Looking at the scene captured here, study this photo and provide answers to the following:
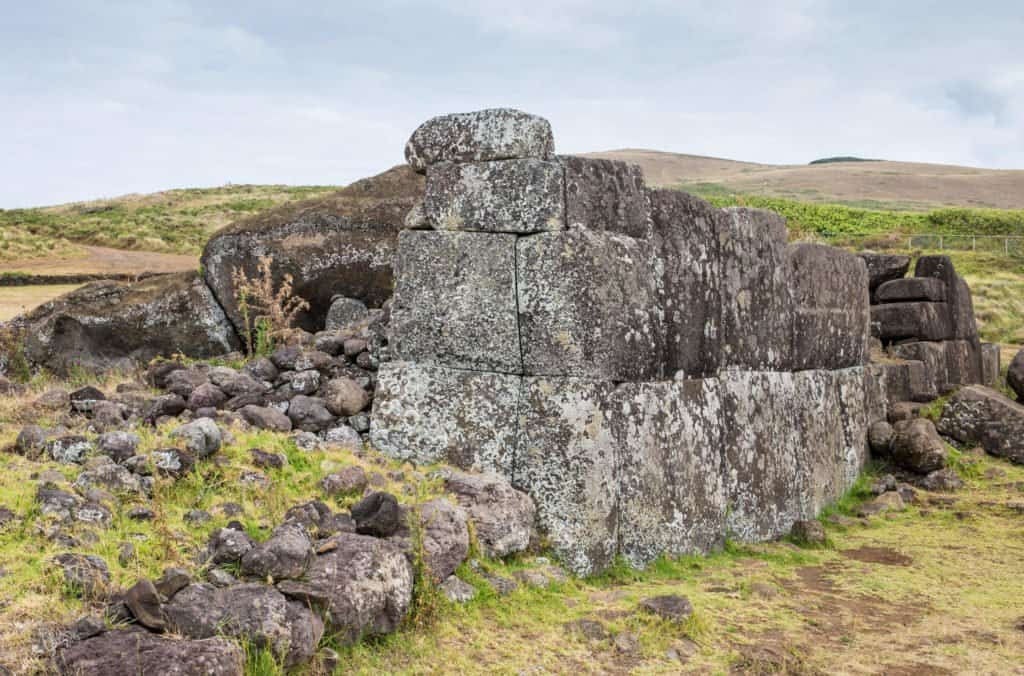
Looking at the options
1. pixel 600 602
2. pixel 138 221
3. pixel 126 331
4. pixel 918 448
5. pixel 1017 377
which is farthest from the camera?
pixel 138 221

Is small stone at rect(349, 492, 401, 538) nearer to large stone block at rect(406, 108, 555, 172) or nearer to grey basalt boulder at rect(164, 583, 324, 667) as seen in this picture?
grey basalt boulder at rect(164, 583, 324, 667)

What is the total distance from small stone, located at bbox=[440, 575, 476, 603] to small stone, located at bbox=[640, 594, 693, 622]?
1.05 m

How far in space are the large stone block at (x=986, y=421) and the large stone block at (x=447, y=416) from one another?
24.9ft

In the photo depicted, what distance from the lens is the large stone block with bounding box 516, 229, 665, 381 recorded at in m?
6.54

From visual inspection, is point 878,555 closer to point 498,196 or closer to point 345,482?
point 498,196

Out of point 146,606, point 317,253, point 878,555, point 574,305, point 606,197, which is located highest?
point 606,197

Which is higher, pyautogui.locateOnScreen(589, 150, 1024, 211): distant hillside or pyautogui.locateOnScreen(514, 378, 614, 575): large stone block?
pyautogui.locateOnScreen(589, 150, 1024, 211): distant hillside

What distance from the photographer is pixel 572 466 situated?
650 centimetres

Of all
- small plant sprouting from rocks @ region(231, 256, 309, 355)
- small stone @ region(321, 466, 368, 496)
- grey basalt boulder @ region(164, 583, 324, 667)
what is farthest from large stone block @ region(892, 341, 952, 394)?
grey basalt boulder @ region(164, 583, 324, 667)

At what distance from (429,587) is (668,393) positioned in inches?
116

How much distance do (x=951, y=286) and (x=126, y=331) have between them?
1141 cm

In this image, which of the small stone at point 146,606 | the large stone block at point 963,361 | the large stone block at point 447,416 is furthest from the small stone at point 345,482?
the large stone block at point 963,361

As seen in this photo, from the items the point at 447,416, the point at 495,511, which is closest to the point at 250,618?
the point at 495,511

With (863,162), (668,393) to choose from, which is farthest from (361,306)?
(863,162)
